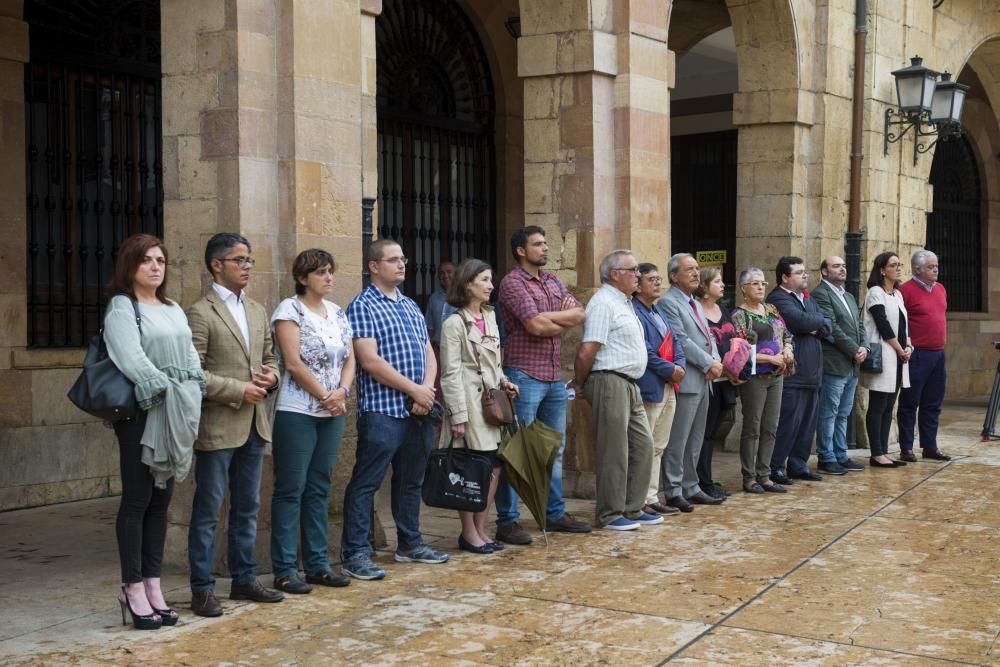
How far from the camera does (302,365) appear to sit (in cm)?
553

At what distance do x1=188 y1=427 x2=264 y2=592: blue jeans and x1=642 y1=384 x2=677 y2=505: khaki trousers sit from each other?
281cm

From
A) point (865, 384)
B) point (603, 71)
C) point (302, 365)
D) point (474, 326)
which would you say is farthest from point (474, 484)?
Result: point (865, 384)

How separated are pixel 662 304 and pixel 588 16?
2182 millimetres

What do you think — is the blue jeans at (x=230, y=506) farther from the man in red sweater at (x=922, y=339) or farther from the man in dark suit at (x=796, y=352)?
the man in red sweater at (x=922, y=339)

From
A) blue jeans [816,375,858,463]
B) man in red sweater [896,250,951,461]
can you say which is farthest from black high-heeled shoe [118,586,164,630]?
man in red sweater [896,250,951,461]

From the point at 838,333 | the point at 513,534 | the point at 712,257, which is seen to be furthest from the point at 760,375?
the point at 712,257

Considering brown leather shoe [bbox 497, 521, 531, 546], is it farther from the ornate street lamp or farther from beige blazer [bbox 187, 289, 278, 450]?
the ornate street lamp

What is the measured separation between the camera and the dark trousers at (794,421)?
29.0 feet

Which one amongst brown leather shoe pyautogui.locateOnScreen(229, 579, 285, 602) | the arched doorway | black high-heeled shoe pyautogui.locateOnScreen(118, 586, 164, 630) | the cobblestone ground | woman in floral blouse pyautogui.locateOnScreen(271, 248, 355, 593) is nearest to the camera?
the cobblestone ground

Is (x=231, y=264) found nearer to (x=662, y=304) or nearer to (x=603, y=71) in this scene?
(x=662, y=304)

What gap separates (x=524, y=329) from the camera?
6.89 metres

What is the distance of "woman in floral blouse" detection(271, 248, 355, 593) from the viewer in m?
5.57

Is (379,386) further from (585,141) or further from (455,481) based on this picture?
(585,141)

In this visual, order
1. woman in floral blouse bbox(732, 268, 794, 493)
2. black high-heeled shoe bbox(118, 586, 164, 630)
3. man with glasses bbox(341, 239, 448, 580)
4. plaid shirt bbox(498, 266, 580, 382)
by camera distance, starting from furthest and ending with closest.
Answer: woman in floral blouse bbox(732, 268, 794, 493) → plaid shirt bbox(498, 266, 580, 382) → man with glasses bbox(341, 239, 448, 580) → black high-heeled shoe bbox(118, 586, 164, 630)
